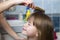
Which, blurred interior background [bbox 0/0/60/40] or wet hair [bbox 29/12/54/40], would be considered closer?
wet hair [bbox 29/12/54/40]

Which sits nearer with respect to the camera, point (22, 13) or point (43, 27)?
point (43, 27)

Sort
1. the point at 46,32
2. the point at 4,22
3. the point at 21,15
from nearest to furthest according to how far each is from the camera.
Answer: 1. the point at 46,32
2. the point at 4,22
3. the point at 21,15

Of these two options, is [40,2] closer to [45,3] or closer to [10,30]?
[45,3]

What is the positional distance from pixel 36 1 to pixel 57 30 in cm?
36

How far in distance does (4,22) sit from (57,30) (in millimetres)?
543

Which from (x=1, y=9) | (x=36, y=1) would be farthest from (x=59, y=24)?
(x=1, y=9)

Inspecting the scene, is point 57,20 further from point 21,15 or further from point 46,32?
point 46,32

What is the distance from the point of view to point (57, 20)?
74.7 inches

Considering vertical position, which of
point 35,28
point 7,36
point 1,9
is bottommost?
point 7,36

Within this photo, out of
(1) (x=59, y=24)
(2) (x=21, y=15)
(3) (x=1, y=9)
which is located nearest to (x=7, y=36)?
(2) (x=21, y=15)

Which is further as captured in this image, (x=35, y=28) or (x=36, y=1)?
(x=36, y=1)

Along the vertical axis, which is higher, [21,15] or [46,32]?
[21,15]

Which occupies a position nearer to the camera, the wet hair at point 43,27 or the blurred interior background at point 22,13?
the wet hair at point 43,27

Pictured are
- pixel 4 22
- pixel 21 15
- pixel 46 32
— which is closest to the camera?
pixel 46 32
